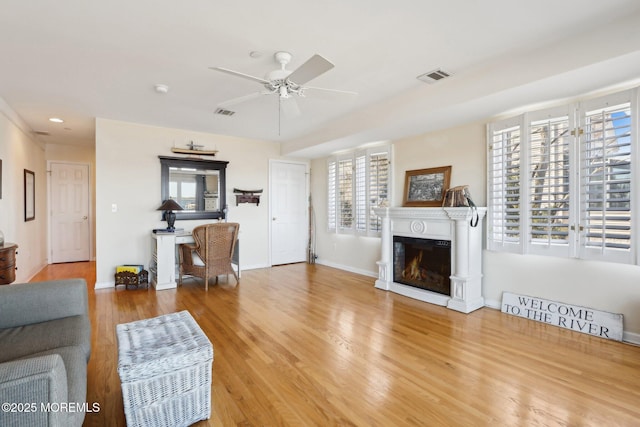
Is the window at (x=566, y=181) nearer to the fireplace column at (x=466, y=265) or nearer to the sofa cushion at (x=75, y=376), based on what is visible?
the fireplace column at (x=466, y=265)

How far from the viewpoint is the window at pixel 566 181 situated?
2.80 meters

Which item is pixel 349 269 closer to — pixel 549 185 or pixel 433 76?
pixel 549 185

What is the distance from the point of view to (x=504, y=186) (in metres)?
3.63

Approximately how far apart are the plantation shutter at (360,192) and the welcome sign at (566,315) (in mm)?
2539

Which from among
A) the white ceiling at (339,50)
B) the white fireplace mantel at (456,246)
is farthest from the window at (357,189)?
the white ceiling at (339,50)

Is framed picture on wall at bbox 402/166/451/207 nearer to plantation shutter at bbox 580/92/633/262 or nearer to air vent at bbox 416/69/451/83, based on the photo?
air vent at bbox 416/69/451/83

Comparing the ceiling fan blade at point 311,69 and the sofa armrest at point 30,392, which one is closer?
the sofa armrest at point 30,392

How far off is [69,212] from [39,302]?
614cm

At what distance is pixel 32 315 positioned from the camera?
206 centimetres

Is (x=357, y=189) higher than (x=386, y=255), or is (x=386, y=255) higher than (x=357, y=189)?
(x=357, y=189)

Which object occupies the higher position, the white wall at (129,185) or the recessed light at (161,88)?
the recessed light at (161,88)

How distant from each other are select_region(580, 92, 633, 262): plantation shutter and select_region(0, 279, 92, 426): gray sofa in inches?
157

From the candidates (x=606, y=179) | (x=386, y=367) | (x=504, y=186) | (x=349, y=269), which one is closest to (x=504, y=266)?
(x=504, y=186)

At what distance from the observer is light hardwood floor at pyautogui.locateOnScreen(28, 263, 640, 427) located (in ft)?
6.23
